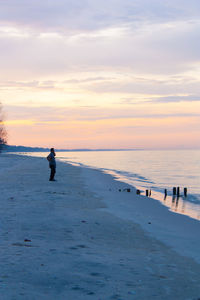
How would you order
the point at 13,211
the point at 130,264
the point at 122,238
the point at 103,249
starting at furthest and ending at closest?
the point at 13,211 → the point at 122,238 → the point at 103,249 → the point at 130,264

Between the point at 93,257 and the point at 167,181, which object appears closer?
the point at 93,257

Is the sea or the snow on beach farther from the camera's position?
the sea

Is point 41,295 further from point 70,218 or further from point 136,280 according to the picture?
point 70,218

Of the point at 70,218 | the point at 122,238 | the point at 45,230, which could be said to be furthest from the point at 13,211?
the point at 122,238

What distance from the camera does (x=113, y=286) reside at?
5652 mm

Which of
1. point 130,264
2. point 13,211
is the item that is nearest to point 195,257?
point 130,264

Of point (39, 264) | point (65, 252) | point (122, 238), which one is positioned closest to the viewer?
point (39, 264)

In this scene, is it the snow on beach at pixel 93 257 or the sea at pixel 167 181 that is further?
the sea at pixel 167 181

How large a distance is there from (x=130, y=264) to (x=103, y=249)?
4.01 feet

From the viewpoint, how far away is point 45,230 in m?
9.62

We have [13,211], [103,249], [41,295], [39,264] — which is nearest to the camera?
[41,295]

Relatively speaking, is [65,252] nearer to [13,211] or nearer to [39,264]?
[39,264]

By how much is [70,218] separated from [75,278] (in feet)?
18.6

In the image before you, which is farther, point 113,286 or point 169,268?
point 169,268
